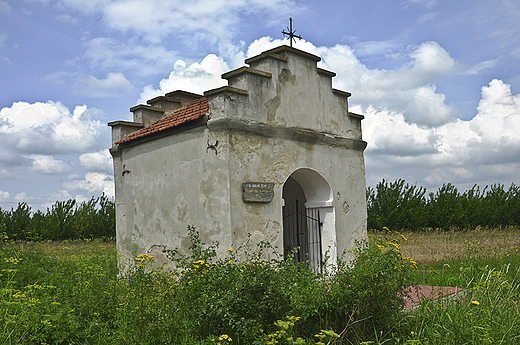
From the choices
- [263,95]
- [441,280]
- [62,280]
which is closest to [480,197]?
[441,280]

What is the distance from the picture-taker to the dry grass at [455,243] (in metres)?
12.2

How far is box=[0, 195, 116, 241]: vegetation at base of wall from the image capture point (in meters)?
19.1

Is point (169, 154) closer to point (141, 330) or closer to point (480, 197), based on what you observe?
point (141, 330)

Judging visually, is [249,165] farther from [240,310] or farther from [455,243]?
[455,243]

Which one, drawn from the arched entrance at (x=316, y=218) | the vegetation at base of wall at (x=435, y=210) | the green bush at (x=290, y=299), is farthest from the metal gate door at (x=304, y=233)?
the vegetation at base of wall at (x=435, y=210)

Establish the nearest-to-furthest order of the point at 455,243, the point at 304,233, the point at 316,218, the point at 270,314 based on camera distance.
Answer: the point at 270,314 → the point at 316,218 → the point at 304,233 → the point at 455,243

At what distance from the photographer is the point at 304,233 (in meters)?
9.12

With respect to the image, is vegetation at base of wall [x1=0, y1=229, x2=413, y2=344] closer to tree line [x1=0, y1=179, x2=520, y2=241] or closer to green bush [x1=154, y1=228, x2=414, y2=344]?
green bush [x1=154, y1=228, x2=414, y2=344]

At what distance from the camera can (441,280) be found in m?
8.13

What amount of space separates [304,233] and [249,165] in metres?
2.82

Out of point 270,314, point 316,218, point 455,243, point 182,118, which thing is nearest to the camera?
point 270,314

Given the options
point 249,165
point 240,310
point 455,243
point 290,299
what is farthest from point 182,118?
point 455,243

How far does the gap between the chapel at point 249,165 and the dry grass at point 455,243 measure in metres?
4.95

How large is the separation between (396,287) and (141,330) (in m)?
2.98
